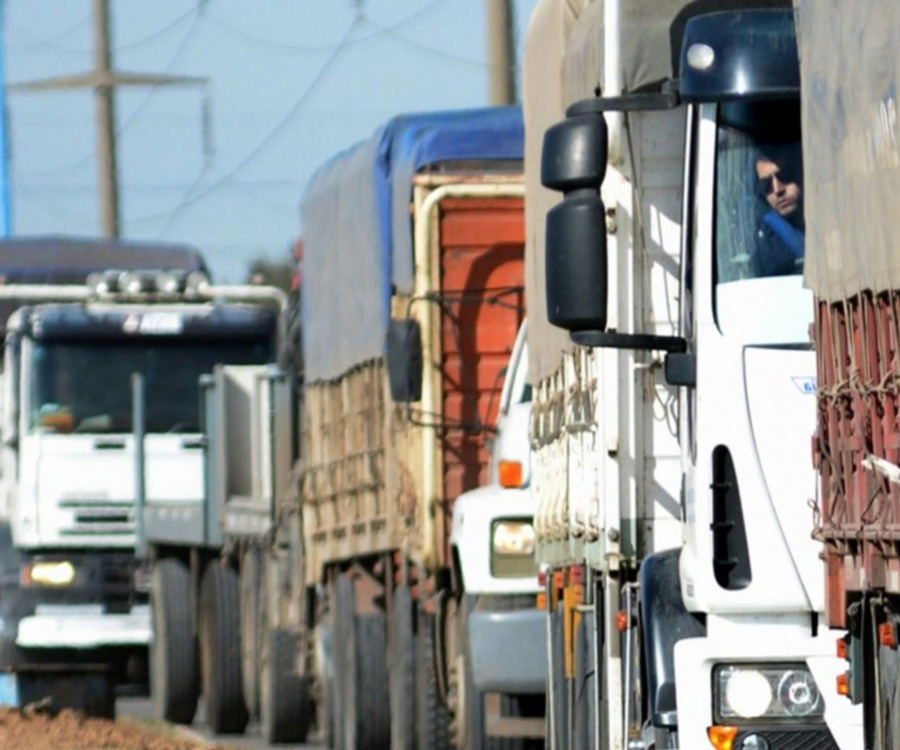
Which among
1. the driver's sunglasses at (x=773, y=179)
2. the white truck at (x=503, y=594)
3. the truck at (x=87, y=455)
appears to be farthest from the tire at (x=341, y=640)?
the driver's sunglasses at (x=773, y=179)

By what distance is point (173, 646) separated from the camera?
23266 millimetres

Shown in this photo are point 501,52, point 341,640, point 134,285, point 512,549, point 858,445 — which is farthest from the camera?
point 134,285

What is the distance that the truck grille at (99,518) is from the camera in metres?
23.8

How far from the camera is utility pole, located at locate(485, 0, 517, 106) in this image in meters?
22.1

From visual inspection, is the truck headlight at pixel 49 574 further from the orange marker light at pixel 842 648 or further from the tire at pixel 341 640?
the orange marker light at pixel 842 648

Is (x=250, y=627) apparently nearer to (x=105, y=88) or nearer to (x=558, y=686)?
(x=558, y=686)

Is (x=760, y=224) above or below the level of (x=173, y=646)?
above

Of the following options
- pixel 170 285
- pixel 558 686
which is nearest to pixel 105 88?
pixel 170 285

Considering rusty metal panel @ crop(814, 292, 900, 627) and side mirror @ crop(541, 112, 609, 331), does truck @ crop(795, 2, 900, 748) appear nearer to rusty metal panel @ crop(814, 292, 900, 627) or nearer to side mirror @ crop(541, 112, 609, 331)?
rusty metal panel @ crop(814, 292, 900, 627)

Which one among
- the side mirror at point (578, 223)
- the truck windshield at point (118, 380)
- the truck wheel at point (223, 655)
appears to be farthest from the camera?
the truck windshield at point (118, 380)

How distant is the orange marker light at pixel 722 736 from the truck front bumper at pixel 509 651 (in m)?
4.62

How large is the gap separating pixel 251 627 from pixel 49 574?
2.29m

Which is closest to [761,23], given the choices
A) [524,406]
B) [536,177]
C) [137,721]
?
[536,177]

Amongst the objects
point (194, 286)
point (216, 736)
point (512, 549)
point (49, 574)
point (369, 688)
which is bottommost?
point (216, 736)
